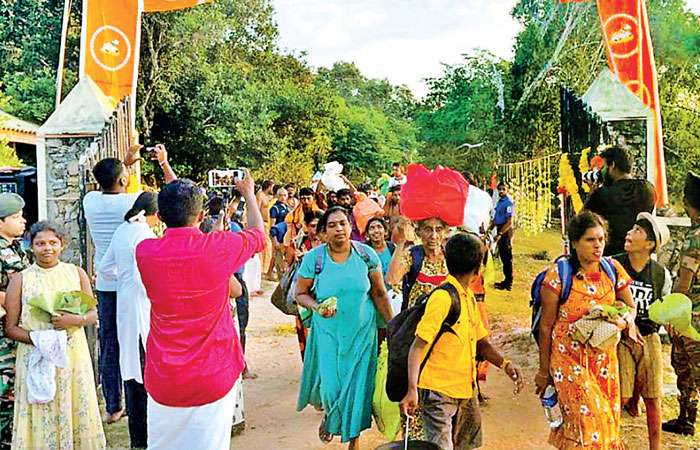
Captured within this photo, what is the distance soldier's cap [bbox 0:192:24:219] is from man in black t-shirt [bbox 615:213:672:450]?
3798 mm

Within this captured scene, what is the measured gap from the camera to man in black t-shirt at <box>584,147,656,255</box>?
5059 millimetres

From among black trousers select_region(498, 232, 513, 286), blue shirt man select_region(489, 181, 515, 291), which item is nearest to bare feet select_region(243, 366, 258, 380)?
blue shirt man select_region(489, 181, 515, 291)

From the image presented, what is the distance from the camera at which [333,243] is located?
15.2 ft

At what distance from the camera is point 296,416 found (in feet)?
19.0

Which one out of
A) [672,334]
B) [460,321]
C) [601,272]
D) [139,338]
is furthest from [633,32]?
[139,338]

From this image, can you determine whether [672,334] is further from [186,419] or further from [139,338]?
[139,338]

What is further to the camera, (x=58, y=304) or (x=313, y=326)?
(x=313, y=326)

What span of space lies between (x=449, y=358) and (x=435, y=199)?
1131mm

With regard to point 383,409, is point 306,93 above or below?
above

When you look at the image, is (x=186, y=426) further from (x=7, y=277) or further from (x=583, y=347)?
(x=583, y=347)

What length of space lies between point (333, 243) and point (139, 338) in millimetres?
1542

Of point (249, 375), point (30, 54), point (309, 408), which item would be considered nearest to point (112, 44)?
point (249, 375)

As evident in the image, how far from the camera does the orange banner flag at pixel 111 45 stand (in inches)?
317

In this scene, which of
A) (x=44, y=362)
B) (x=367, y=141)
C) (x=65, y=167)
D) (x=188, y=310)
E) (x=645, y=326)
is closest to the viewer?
(x=188, y=310)
